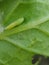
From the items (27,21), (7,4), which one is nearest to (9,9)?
(7,4)

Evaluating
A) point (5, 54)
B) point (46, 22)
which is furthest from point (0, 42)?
point (46, 22)

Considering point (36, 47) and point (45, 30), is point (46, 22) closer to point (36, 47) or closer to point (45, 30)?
point (45, 30)

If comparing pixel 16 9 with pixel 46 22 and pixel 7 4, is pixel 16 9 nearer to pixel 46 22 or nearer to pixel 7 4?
pixel 7 4

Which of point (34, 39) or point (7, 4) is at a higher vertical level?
point (7, 4)

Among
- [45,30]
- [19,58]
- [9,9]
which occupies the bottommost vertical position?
[19,58]

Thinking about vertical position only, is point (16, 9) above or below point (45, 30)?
above
